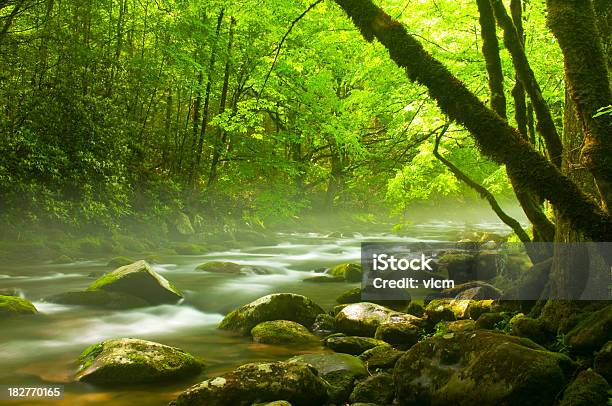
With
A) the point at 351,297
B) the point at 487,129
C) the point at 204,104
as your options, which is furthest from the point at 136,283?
the point at 204,104

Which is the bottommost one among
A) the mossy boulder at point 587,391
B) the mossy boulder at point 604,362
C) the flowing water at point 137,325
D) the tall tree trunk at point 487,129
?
the flowing water at point 137,325

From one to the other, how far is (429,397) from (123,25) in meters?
18.4

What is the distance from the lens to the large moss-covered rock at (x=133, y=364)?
230 inches

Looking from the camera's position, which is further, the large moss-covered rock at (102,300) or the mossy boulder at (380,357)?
the large moss-covered rock at (102,300)

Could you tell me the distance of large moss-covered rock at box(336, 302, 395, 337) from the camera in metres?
7.77

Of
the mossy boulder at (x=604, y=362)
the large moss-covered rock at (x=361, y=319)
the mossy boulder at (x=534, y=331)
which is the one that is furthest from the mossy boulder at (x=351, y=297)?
Answer: the mossy boulder at (x=604, y=362)

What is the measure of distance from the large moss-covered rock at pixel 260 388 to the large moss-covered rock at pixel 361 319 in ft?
8.86

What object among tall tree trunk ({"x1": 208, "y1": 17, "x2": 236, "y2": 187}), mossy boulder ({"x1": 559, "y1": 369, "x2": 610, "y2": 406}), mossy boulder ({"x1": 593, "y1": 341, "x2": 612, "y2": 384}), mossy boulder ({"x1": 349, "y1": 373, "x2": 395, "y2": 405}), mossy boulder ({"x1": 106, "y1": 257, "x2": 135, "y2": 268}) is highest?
tall tree trunk ({"x1": 208, "y1": 17, "x2": 236, "y2": 187})

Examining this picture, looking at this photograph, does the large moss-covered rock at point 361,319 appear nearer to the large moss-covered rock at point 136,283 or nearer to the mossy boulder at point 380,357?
the mossy boulder at point 380,357

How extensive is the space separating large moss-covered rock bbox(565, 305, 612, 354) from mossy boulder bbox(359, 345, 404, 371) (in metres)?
1.95

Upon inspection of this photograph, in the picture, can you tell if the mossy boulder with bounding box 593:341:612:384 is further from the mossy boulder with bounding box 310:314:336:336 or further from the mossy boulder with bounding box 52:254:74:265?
the mossy boulder with bounding box 52:254:74:265

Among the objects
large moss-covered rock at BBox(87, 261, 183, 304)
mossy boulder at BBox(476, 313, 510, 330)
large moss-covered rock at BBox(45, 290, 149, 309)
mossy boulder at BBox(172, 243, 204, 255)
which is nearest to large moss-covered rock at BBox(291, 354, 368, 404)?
mossy boulder at BBox(476, 313, 510, 330)

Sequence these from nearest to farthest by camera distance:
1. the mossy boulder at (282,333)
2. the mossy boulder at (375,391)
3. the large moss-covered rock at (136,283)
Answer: the mossy boulder at (375,391)
the mossy boulder at (282,333)
the large moss-covered rock at (136,283)

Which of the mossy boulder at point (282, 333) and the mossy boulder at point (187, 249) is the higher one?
the mossy boulder at point (187, 249)
